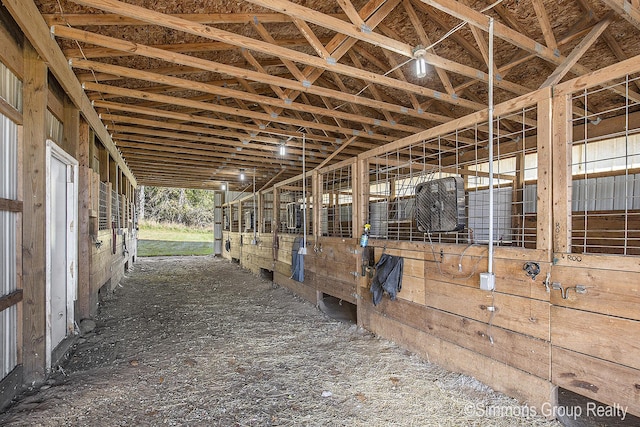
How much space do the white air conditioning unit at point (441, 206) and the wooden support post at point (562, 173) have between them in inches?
26.0

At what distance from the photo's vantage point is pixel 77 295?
3.86m

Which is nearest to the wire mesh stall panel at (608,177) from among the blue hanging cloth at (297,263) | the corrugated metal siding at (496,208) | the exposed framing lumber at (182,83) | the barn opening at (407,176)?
the barn opening at (407,176)

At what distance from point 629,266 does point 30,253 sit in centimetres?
367

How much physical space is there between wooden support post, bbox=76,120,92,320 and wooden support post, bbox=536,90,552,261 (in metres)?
4.48

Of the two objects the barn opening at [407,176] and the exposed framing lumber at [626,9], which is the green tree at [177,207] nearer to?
the barn opening at [407,176]

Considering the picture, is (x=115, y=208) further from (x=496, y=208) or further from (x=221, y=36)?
(x=496, y=208)

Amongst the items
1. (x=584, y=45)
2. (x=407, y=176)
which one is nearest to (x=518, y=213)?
(x=407, y=176)

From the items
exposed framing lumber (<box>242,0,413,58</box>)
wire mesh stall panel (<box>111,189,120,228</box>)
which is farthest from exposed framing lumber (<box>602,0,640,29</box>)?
wire mesh stall panel (<box>111,189,120,228</box>)

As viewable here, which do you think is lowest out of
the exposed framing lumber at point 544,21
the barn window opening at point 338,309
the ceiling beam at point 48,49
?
the barn window opening at point 338,309

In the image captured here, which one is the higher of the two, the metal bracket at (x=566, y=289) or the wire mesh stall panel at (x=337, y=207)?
the wire mesh stall panel at (x=337, y=207)

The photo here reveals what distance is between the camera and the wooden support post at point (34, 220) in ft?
7.77

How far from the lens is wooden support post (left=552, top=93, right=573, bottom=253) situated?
200 centimetres

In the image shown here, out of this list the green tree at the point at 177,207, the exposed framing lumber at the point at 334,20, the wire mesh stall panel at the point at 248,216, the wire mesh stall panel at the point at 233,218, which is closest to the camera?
the exposed framing lumber at the point at 334,20

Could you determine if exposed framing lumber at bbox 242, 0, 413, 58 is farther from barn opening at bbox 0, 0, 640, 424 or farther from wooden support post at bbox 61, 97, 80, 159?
wooden support post at bbox 61, 97, 80, 159
